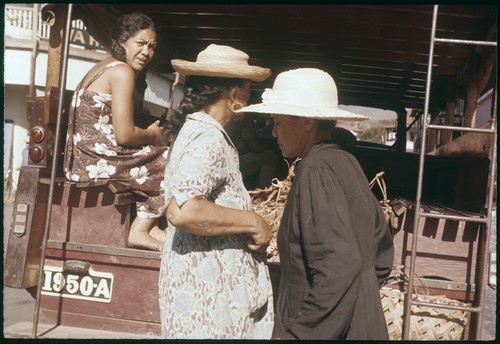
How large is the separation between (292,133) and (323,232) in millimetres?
483

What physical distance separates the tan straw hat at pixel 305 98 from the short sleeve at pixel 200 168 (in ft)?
0.73

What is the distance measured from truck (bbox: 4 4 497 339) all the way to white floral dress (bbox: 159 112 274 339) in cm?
79

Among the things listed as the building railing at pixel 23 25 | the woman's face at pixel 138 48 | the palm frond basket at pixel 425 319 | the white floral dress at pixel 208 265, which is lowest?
the palm frond basket at pixel 425 319

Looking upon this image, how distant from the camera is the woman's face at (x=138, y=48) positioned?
11.7 feet

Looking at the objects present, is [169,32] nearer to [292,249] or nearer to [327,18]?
[327,18]

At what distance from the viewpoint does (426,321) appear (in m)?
3.01

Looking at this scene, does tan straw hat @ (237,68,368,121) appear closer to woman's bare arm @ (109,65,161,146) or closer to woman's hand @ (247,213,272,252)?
woman's hand @ (247,213,272,252)

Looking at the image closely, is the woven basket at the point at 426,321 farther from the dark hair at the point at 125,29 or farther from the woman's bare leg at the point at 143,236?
the dark hair at the point at 125,29

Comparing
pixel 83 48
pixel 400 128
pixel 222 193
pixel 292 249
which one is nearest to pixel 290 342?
pixel 292 249

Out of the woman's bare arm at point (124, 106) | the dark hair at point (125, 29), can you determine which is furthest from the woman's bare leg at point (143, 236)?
the dark hair at point (125, 29)

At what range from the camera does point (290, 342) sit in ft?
6.66

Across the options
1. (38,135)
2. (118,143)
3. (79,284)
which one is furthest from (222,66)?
(79,284)

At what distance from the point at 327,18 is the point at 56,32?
171 centimetres

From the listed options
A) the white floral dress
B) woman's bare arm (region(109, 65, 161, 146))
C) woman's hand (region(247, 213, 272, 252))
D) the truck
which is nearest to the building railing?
the truck
